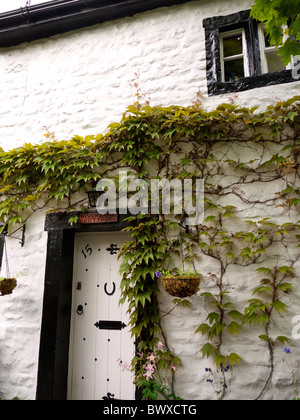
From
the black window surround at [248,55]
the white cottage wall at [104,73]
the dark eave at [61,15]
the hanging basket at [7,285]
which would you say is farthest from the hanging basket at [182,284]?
the dark eave at [61,15]

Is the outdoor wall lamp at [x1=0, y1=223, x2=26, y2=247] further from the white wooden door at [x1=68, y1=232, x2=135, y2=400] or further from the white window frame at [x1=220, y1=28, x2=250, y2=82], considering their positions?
the white window frame at [x1=220, y1=28, x2=250, y2=82]

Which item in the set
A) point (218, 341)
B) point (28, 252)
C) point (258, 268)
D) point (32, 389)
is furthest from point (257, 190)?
point (32, 389)

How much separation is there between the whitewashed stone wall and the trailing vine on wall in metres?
0.22

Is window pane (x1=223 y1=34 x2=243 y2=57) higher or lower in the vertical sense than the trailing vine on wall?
higher

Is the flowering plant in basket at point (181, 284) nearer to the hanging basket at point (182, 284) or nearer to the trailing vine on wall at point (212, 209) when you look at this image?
the hanging basket at point (182, 284)

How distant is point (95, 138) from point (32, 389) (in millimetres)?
3151

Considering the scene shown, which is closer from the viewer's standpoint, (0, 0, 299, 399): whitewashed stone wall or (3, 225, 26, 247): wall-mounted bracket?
(0, 0, 299, 399): whitewashed stone wall

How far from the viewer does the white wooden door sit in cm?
356

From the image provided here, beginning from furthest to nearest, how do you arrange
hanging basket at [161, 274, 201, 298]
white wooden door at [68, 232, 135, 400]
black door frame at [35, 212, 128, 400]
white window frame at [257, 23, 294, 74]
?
1. white window frame at [257, 23, 294, 74]
2. white wooden door at [68, 232, 135, 400]
3. black door frame at [35, 212, 128, 400]
4. hanging basket at [161, 274, 201, 298]

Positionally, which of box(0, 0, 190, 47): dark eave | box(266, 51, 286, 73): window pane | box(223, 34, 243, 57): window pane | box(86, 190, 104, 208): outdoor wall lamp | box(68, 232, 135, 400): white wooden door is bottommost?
box(68, 232, 135, 400): white wooden door

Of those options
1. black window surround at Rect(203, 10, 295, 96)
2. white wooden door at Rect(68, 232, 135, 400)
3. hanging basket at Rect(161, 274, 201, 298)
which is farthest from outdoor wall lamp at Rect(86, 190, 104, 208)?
black window surround at Rect(203, 10, 295, 96)

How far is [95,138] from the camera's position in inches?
151

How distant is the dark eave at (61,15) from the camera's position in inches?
166

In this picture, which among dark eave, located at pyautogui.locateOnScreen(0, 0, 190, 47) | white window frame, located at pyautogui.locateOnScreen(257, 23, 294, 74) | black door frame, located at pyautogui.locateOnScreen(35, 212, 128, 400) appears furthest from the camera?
dark eave, located at pyautogui.locateOnScreen(0, 0, 190, 47)
